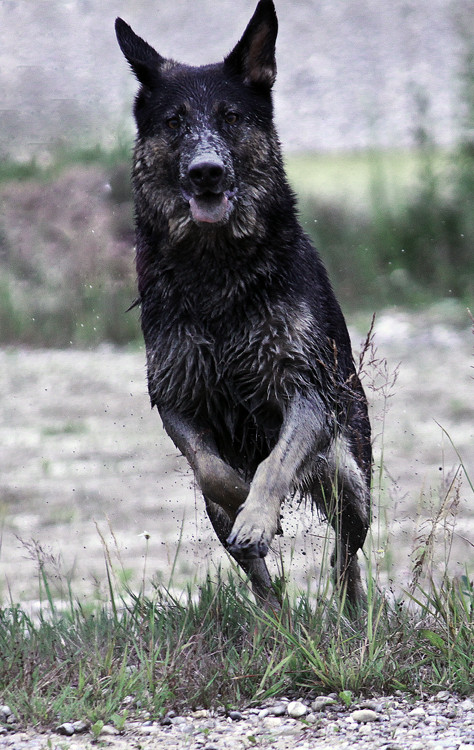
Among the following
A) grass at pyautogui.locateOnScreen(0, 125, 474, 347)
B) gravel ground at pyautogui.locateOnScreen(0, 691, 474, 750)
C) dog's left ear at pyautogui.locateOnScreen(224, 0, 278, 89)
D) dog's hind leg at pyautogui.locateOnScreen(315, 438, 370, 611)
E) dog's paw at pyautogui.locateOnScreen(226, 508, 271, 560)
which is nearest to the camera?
gravel ground at pyautogui.locateOnScreen(0, 691, 474, 750)

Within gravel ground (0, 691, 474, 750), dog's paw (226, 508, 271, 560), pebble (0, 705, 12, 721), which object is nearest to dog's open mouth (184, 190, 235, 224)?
dog's paw (226, 508, 271, 560)

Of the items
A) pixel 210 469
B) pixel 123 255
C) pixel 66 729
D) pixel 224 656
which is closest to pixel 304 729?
pixel 224 656

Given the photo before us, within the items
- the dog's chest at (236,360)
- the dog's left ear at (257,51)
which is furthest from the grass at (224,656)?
the dog's left ear at (257,51)

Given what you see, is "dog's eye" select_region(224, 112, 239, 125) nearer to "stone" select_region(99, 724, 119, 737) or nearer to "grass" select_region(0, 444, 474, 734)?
"grass" select_region(0, 444, 474, 734)

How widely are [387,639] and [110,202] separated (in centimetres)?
803

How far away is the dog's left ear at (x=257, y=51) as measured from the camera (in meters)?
4.56

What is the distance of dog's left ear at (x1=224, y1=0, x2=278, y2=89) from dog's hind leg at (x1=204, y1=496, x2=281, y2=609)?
195 cm

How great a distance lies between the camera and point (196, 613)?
4.25m

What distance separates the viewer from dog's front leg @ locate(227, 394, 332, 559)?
383 centimetres

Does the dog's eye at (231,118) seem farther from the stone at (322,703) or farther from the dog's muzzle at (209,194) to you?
the stone at (322,703)

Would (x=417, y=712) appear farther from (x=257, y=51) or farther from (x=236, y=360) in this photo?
(x=257, y=51)

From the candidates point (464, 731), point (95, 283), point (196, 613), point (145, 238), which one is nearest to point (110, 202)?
point (95, 283)

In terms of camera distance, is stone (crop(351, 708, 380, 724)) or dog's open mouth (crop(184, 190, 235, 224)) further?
dog's open mouth (crop(184, 190, 235, 224))

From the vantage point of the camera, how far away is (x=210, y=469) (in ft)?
14.0
